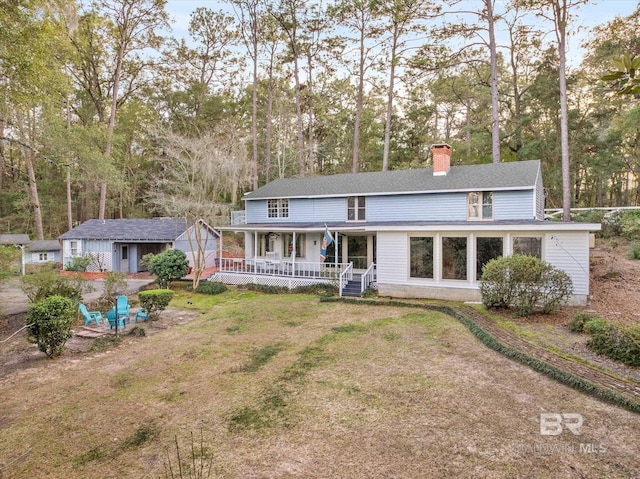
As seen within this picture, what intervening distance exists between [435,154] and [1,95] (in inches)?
689

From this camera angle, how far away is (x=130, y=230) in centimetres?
2308

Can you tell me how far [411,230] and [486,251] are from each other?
275cm

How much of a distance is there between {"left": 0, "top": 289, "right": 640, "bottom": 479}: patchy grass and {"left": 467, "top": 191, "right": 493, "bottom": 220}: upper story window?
8651 millimetres

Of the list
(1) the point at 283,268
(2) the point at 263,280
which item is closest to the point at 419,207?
(1) the point at 283,268

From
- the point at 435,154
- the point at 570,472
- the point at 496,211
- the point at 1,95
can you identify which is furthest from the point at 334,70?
the point at 570,472

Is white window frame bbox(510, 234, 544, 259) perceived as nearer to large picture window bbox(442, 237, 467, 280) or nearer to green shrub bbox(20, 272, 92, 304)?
large picture window bbox(442, 237, 467, 280)

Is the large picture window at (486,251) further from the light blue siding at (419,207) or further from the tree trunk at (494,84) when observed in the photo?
the tree trunk at (494,84)

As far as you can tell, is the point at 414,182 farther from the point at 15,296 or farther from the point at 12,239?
the point at 12,239

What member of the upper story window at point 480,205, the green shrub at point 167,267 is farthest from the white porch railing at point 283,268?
the upper story window at point 480,205

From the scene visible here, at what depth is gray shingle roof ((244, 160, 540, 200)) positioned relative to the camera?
1549 cm

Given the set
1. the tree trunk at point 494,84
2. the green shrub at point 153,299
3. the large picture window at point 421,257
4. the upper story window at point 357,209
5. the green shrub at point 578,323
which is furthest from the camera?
the tree trunk at point 494,84

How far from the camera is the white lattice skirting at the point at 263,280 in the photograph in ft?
52.7

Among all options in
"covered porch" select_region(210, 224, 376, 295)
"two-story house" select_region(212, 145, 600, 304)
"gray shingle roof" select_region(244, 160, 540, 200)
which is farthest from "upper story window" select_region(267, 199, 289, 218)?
"covered porch" select_region(210, 224, 376, 295)

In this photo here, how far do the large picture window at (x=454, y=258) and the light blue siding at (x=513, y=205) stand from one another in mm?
3780
